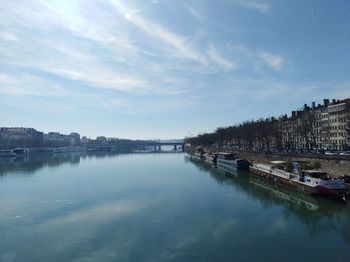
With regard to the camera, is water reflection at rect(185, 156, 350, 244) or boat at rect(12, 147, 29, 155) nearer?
water reflection at rect(185, 156, 350, 244)

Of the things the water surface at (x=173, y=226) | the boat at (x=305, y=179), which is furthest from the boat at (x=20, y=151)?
the boat at (x=305, y=179)

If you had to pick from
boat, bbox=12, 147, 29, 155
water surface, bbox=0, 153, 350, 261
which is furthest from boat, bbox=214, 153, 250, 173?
boat, bbox=12, 147, 29, 155

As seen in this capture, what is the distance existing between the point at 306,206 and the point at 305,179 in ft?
18.3

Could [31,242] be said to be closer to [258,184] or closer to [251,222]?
[251,222]

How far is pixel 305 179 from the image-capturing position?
38656mm

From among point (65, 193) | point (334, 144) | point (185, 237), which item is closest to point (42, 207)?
point (65, 193)

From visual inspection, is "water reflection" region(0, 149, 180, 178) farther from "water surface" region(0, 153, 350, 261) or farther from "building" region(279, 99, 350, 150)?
"building" region(279, 99, 350, 150)

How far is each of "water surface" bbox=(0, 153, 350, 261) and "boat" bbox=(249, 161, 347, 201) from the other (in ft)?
3.13

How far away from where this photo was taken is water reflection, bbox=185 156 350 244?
88.1 ft

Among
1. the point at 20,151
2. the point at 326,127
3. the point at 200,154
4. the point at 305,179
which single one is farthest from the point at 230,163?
the point at 20,151

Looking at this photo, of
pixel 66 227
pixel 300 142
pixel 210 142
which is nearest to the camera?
pixel 66 227

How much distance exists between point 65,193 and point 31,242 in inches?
824

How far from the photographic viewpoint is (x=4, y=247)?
73.9ft

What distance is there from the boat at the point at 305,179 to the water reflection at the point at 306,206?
0.74 metres
